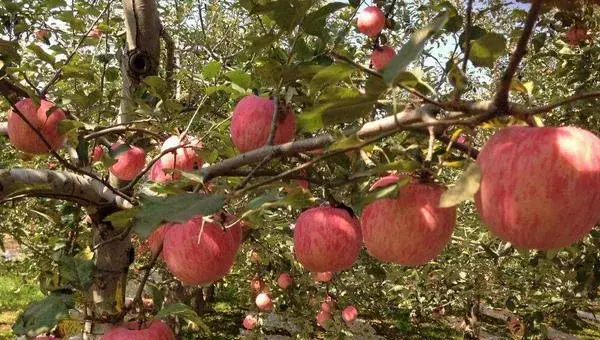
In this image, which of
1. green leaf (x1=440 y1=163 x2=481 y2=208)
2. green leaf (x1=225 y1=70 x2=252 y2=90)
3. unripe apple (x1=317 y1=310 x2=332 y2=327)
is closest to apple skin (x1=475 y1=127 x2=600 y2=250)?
green leaf (x1=440 y1=163 x2=481 y2=208)

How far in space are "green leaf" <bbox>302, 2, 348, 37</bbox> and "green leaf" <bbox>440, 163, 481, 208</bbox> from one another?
0.75m

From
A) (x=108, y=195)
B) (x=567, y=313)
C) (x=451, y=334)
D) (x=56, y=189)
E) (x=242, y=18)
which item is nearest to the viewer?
(x=56, y=189)

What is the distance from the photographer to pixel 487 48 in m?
1.04

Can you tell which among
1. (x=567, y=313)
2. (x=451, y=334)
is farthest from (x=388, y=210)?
(x=451, y=334)

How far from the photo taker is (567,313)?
412 centimetres

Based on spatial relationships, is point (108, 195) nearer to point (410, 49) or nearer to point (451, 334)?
point (410, 49)

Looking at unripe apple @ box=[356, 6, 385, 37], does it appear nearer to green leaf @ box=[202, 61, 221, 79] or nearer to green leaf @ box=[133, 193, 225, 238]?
green leaf @ box=[202, 61, 221, 79]

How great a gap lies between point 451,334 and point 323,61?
8660mm

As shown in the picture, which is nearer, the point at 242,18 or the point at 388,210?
the point at 388,210

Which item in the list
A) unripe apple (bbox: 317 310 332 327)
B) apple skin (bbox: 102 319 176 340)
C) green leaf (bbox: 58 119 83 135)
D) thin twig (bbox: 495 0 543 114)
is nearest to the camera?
thin twig (bbox: 495 0 543 114)

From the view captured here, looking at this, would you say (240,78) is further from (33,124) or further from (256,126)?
(33,124)

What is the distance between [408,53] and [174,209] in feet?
1.52

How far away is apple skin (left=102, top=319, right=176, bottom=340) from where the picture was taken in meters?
1.29

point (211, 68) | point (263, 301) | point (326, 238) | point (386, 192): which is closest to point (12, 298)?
point (263, 301)
